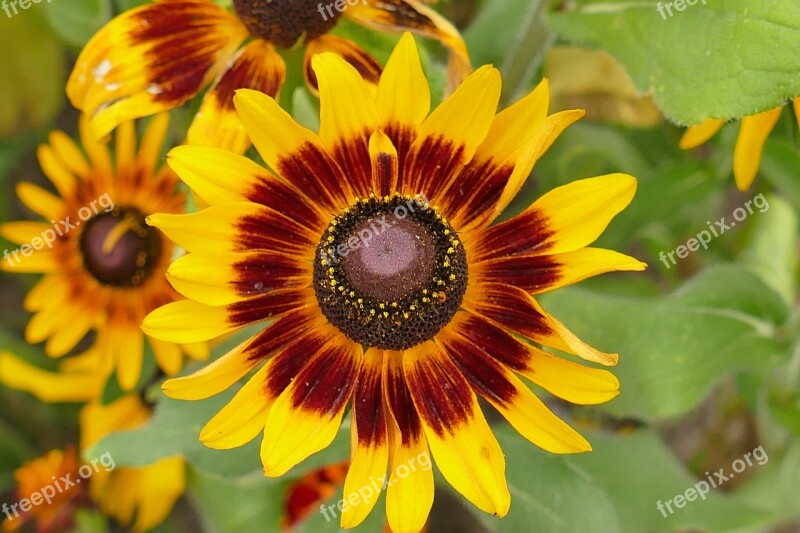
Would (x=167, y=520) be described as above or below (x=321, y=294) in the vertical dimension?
below

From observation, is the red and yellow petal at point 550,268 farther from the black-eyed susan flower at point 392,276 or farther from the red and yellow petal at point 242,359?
the red and yellow petal at point 242,359

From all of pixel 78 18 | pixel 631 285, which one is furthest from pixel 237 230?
pixel 631 285

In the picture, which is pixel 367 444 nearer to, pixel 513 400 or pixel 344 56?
pixel 513 400

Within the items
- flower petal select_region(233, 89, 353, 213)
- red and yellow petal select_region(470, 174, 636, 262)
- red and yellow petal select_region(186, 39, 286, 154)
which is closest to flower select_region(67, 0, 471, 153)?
red and yellow petal select_region(186, 39, 286, 154)

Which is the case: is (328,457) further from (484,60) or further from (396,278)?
(484,60)

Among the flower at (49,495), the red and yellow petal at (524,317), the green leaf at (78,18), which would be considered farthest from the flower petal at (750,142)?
the flower at (49,495)

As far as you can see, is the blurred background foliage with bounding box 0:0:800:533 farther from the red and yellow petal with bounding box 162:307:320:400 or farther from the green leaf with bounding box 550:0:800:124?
the red and yellow petal with bounding box 162:307:320:400

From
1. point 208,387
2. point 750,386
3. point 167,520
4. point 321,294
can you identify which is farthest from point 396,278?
point 167,520

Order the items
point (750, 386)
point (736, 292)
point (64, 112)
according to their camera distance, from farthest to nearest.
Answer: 1. point (64, 112)
2. point (750, 386)
3. point (736, 292)

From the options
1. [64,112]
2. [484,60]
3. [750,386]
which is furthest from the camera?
[64,112]
